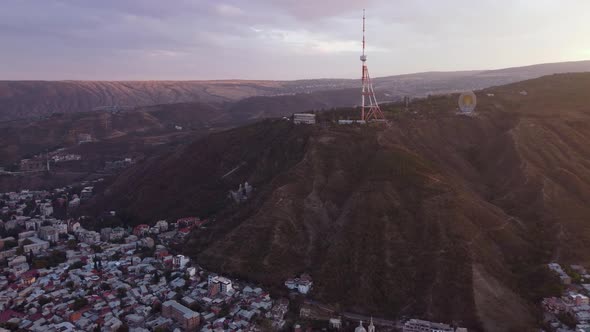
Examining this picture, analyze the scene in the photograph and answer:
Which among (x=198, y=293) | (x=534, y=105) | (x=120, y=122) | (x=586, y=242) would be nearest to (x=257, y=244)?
(x=198, y=293)

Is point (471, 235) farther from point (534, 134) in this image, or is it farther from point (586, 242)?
point (534, 134)

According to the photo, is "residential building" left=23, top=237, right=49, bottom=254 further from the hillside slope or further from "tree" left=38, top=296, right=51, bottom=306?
"tree" left=38, top=296, right=51, bottom=306

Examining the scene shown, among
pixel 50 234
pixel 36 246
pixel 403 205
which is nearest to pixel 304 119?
pixel 403 205

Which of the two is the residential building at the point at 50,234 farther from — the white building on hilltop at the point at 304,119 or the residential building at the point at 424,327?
the residential building at the point at 424,327

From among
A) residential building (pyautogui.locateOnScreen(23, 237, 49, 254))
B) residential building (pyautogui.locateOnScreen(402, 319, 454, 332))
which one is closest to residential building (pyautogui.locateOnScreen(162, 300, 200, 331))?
residential building (pyautogui.locateOnScreen(402, 319, 454, 332))

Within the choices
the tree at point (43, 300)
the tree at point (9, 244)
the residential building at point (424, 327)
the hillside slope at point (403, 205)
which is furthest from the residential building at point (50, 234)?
the residential building at point (424, 327)

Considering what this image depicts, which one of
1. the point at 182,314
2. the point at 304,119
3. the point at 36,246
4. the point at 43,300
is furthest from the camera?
the point at 304,119

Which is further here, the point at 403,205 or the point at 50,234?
the point at 50,234

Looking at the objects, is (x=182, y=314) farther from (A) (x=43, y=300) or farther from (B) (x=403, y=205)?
(B) (x=403, y=205)
